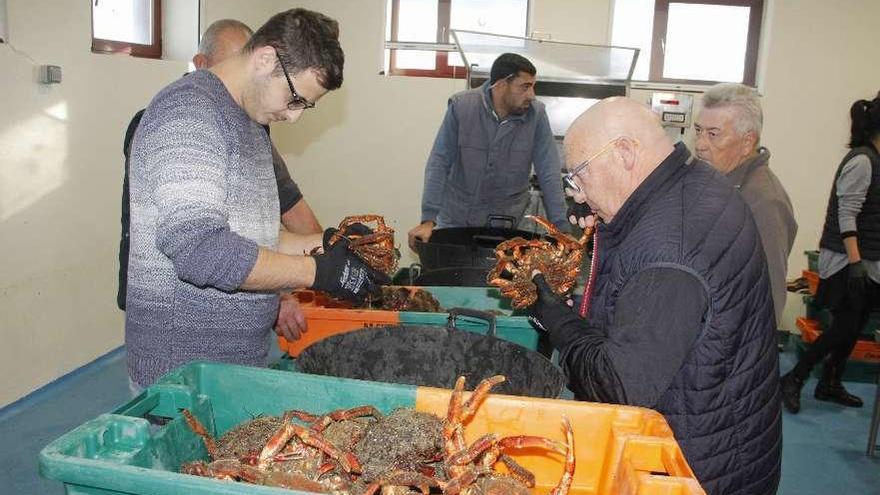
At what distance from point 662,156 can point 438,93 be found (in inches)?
176

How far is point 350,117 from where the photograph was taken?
5867mm

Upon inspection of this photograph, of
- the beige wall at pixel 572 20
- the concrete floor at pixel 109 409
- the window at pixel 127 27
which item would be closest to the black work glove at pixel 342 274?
the concrete floor at pixel 109 409

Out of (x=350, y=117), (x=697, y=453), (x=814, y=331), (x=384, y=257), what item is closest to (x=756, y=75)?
(x=814, y=331)

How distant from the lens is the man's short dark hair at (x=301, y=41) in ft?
4.91

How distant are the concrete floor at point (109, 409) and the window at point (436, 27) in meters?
3.34

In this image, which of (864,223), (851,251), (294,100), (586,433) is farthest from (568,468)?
(864,223)

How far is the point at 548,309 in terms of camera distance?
1633 millimetres

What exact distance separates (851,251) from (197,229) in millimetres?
3900

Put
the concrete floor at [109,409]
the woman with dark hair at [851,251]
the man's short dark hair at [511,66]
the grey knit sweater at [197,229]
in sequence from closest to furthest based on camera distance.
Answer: the grey knit sweater at [197,229], the concrete floor at [109,409], the man's short dark hair at [511,66], the woman with dark hair at [851,251]

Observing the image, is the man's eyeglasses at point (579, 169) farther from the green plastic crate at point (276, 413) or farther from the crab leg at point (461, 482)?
the crab leg at point (461, 482)

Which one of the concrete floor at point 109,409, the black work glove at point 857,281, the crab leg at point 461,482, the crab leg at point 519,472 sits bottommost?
the concrete floor at point 109,409

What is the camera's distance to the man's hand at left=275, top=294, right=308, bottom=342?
2.08 metres

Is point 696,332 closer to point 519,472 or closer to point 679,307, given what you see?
point 679,307

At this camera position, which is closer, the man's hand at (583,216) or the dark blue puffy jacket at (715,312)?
the dark blue puffy jacket at (715,312)
